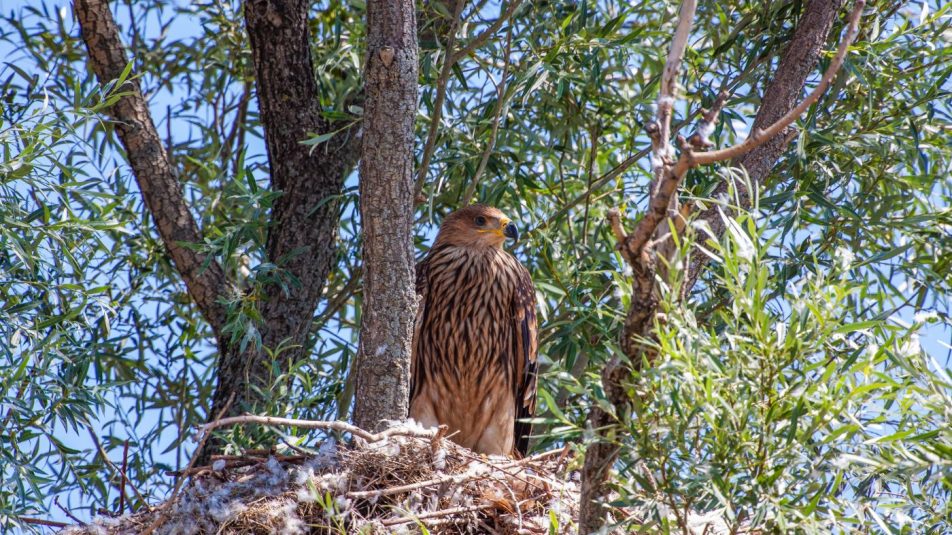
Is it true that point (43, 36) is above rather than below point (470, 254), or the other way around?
above

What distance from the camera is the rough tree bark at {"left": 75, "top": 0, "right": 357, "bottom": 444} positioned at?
4.93 m

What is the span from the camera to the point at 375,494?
3.80m

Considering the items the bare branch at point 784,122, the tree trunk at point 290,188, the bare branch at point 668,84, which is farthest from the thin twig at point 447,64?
the bare branch at point 784,122

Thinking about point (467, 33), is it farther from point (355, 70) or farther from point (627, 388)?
point (627, 388)

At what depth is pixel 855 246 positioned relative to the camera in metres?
5.10

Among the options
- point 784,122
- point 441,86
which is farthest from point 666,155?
point 441,86

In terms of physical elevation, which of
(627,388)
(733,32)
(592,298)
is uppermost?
(733,32)

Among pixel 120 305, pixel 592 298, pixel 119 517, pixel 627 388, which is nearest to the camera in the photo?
pixel 627 388

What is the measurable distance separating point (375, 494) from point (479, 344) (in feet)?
5.18

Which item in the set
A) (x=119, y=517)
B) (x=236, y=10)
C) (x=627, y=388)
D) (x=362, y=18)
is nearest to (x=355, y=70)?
(x=362, y=18)

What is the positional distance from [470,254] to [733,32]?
1608 mm

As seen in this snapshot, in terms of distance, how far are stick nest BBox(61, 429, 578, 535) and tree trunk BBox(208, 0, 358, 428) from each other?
0.88m

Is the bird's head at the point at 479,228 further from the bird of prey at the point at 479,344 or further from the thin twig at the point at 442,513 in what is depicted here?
the thin twig at the point at 442,513

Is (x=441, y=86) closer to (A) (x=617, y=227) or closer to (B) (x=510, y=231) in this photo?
(B) (x=510, y=231)
